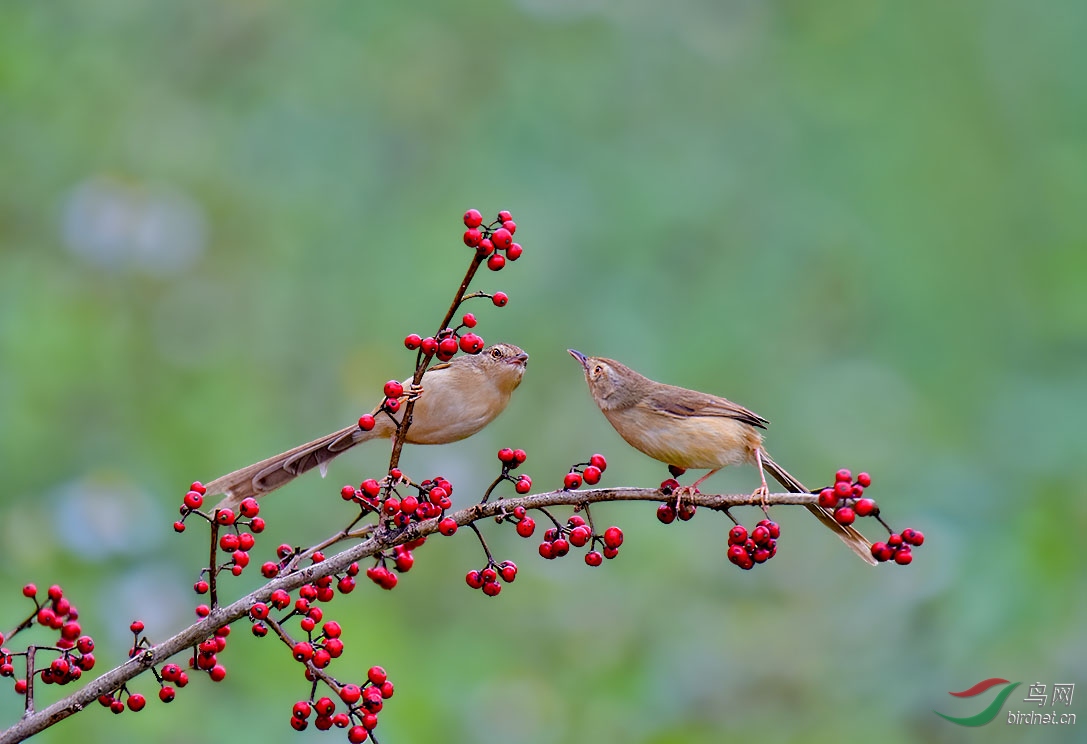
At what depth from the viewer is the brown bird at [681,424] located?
9.99 ft

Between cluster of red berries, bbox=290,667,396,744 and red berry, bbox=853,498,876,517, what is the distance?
1.04 metres

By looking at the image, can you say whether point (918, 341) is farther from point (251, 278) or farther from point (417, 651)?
A: point (251, 278)

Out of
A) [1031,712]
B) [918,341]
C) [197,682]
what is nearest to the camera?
[1031,712]

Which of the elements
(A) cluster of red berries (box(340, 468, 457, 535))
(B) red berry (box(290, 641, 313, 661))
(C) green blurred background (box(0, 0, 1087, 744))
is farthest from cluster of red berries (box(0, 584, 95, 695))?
(C) green blurred background (box(0, 0, 1087, 744))

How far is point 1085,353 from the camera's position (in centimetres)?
623

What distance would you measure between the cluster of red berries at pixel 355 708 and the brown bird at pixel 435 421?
74cm

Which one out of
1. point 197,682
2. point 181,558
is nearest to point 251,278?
point 181,558

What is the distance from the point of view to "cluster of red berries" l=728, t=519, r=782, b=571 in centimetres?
246

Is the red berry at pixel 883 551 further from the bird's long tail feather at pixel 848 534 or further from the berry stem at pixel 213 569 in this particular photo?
the berry stem at pixel 213 569

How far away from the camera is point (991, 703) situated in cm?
443

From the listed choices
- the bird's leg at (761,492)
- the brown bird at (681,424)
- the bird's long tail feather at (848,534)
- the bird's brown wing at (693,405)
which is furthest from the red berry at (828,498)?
the bird's brown wing at (693,405)

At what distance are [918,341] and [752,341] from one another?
100 cm

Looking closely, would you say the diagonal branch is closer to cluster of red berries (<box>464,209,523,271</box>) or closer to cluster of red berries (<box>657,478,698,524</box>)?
cluster of red berries (<box>657,478,698,524</box>)

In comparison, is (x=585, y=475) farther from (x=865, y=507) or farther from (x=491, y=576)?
(x=865, y=507)
